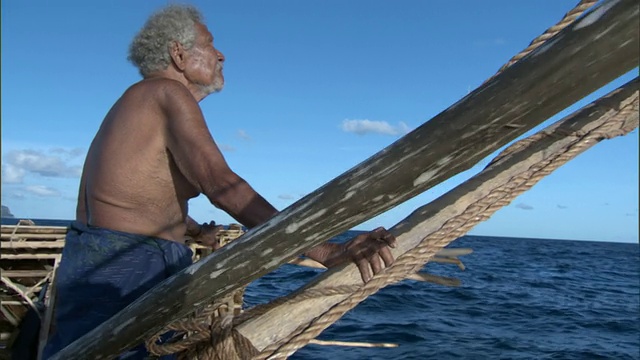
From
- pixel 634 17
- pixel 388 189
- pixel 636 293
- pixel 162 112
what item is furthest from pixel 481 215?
pixel 636 293

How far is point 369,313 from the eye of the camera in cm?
1320

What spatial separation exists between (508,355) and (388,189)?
32.1ft

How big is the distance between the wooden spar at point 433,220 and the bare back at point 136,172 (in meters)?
0.66

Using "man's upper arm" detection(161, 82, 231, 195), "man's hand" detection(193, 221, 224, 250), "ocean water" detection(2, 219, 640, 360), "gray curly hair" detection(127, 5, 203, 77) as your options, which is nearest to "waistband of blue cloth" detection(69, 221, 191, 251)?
"man's upper arm" detection(161, 82, 231, 195)

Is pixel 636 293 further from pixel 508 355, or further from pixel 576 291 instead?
pixel 508 355

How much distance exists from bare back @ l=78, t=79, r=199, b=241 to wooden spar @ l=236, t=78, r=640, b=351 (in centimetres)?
66

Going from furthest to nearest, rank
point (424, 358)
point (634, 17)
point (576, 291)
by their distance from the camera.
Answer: point (576, 291), point (424, 358), point (634, 17)

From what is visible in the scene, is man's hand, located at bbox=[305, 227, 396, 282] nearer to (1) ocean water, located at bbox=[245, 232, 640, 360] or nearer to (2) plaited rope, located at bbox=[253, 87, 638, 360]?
(2) plaited rope, located at bbox=[253, 87, 638, 360]

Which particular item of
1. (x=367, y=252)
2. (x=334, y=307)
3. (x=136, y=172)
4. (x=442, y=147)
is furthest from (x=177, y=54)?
(x=442, y=147)

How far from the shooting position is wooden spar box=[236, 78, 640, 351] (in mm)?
1338

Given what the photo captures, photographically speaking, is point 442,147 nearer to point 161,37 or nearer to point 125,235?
point 125,235

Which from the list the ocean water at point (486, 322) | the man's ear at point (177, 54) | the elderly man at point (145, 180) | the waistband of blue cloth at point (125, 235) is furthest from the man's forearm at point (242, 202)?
the ocean water at point (486, 322)

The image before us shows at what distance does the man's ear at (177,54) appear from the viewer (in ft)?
6.47

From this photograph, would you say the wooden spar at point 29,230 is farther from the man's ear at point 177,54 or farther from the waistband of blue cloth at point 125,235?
the man's ear at point 177,54
